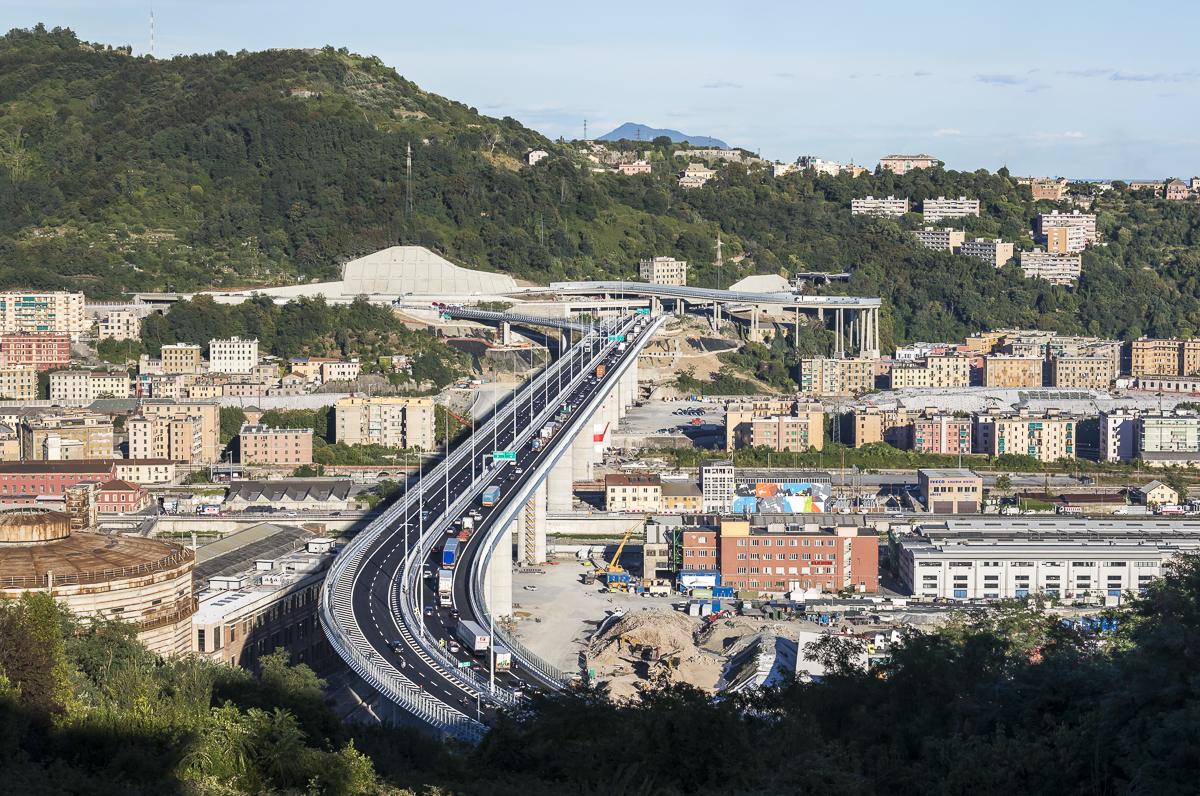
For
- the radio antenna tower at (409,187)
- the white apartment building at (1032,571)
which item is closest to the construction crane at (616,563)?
the white apartment building at (1032,571)

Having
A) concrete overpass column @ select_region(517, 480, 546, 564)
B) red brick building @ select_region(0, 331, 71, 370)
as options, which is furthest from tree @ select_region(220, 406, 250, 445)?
concrete overpass column @ select_region(517, 480, 546, 564)

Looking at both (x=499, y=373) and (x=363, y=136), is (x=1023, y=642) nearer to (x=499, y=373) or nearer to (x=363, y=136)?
(x=499, y=373)

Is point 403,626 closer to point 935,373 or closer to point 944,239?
point 935,373

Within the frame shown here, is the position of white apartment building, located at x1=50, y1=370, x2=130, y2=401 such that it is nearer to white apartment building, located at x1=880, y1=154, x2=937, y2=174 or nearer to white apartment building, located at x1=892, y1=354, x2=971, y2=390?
white apartment building, located at x1=892, y1=354, x2=971, y2=390

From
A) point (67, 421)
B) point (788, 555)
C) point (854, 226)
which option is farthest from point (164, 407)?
point (854, 226)

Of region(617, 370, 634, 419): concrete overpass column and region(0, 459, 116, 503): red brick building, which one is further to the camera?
region(617, 370, 634, 419): concrete overpass column

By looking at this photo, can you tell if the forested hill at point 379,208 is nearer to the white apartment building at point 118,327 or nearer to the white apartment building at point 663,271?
the white apartment building at point 663,271
